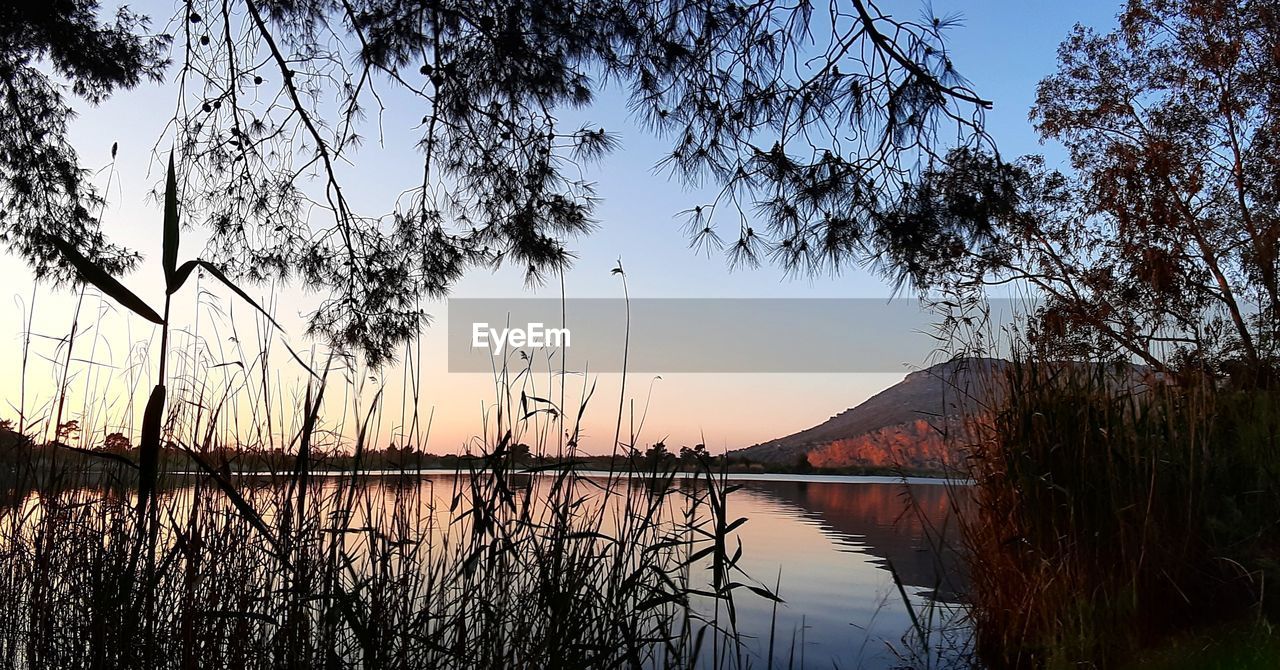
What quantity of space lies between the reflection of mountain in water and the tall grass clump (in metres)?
0.23

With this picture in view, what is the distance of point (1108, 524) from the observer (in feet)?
8.87

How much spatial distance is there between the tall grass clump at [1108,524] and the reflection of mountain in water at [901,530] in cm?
23

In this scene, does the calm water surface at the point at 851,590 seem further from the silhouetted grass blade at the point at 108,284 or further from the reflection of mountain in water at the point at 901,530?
the silhouetted grass blade at the point at 108,284

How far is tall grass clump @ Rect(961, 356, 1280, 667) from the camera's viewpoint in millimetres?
2605

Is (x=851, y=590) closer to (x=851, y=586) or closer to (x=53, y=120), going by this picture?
(x=851, y=586)

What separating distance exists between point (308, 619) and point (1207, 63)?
1183 centimetres

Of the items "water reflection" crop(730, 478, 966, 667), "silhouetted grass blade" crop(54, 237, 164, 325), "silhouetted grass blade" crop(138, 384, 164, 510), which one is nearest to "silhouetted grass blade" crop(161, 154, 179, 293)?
"silhouetted grass blade" crop(54, 237, 164, 325)

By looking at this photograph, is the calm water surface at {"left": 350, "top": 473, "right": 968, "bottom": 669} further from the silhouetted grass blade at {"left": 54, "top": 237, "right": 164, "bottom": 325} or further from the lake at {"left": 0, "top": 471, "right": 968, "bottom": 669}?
the silhouetted grass blade at {"left": 54, "top": 237, "right": 164, "bottom": 325}

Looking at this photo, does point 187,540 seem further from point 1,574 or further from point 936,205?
point 936,205

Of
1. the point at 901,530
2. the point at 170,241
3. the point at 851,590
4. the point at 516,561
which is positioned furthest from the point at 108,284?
the point at 901,530

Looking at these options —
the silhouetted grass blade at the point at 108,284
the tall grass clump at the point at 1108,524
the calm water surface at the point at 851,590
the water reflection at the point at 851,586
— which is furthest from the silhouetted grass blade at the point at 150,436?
the tall grass clump at the point at 1108,524

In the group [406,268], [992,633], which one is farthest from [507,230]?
[992,633]

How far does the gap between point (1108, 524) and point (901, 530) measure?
A: 12.7 feet

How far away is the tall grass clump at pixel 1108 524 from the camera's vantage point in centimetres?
261
